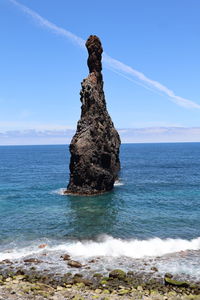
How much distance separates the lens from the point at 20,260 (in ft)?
109

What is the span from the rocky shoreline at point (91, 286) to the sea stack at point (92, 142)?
3650 centimetres

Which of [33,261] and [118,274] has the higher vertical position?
[118,274]

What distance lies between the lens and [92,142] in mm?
67250

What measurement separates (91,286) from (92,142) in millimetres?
42305

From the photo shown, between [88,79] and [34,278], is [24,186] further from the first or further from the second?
[34,278]

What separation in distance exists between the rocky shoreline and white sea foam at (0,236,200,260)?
537 cm

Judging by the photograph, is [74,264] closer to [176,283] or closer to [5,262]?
[5,262]

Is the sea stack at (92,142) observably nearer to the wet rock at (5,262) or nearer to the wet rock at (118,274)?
the wet rock at (5,262)

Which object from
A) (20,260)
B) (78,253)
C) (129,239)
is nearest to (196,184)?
(129,239)

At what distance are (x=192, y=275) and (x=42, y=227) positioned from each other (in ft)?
76.6

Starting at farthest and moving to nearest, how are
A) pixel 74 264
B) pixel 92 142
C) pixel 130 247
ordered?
pixel 92 142
pixel 130 247
pixel 74 264

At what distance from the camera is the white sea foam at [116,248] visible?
35.2 metres

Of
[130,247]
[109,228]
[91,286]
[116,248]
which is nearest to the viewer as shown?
[91,286]

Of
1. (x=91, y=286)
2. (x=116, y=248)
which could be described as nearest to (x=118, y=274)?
(x=91, y=286)
